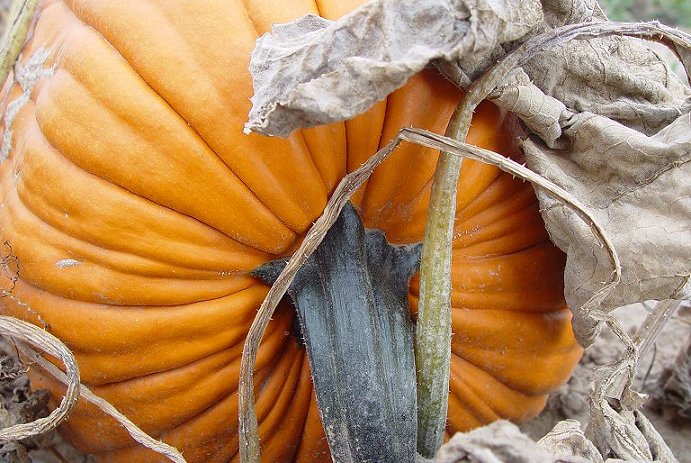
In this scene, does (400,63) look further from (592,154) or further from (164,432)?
(164,432)

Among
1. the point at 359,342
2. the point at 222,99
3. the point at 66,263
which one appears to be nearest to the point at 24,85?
the point at 66,263

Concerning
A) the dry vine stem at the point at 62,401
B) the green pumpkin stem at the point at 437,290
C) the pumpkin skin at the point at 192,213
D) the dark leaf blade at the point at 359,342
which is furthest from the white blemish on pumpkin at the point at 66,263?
the green pumpkin stem at the point at 437,290

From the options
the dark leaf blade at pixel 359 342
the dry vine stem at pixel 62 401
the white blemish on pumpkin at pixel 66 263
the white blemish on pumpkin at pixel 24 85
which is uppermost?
the white blemish on pumpkin at pixel 24 85

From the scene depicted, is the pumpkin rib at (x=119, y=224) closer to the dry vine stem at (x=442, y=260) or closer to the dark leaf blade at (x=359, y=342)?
the dark leaf blade at (x=359, y=342)

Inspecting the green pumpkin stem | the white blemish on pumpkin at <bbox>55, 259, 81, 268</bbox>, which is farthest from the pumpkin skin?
the green pumpkin stem

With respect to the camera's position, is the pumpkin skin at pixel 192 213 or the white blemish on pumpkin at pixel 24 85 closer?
the pumpkin skin at pixel 192 213

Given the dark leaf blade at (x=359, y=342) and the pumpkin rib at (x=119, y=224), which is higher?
the pumpkin rib at (x=119, y=224)

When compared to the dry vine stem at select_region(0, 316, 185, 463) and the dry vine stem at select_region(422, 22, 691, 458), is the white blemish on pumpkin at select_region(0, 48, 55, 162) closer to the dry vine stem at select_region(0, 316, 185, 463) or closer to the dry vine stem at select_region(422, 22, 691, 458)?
the dry vine stem at select_region(0, 316, 185, 463)
